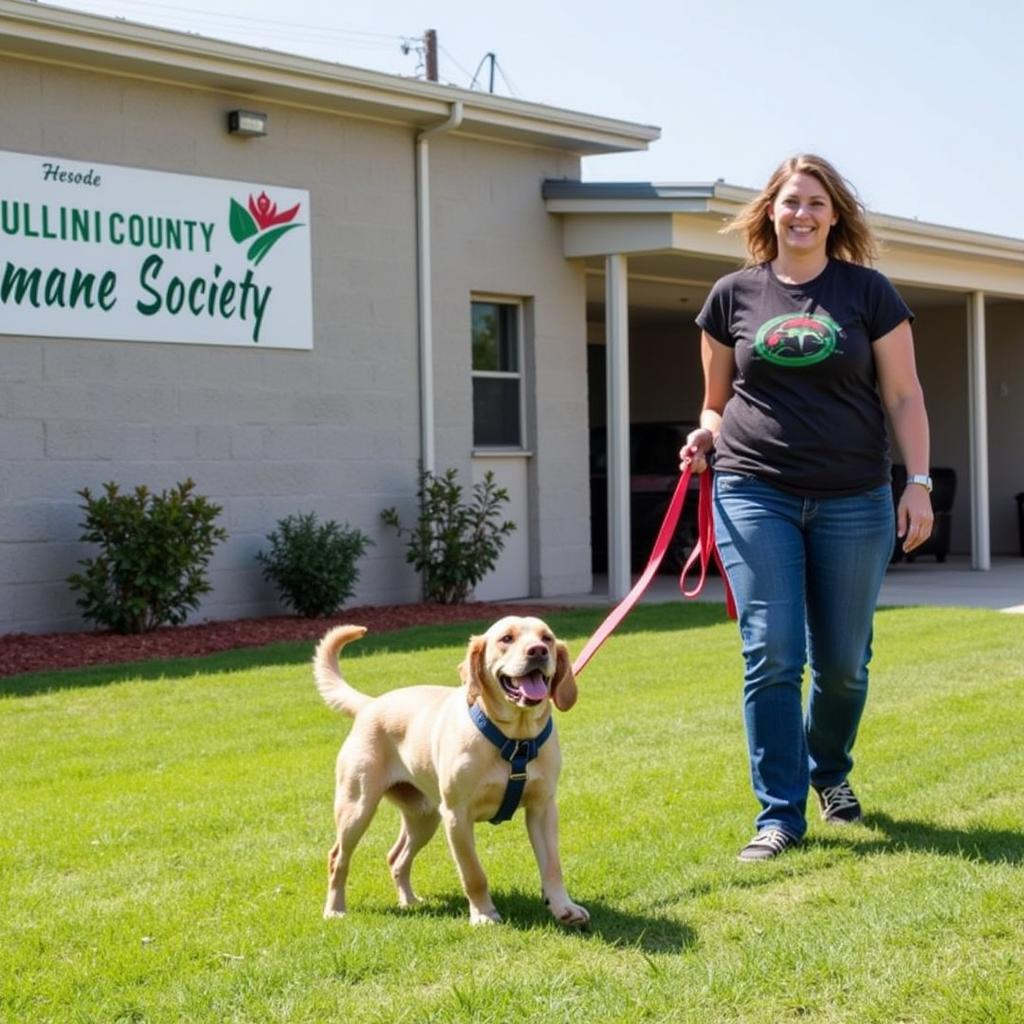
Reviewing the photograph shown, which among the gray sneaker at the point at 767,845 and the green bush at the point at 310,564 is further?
the green bush at the point at 310,564

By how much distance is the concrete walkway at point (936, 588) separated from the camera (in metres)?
15.5

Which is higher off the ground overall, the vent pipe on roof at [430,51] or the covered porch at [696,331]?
the vent pipe on roof at [430,51]

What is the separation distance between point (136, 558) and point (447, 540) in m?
3.36

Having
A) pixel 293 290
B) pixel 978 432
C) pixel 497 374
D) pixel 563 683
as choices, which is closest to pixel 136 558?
pixel 293 290

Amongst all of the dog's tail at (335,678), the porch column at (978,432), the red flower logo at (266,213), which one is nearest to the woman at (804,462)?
the dog's tail at (335,678)

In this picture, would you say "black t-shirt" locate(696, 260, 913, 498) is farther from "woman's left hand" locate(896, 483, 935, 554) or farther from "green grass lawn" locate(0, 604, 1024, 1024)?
"green grass lawn" locate(0, 604, 1024, 1024)

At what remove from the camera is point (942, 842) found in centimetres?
529

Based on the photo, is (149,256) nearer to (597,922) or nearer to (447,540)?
(447,540)

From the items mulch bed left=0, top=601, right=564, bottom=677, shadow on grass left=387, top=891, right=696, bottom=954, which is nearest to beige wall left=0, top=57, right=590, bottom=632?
mulch bed left=0, top=601, right=564, bottom=677

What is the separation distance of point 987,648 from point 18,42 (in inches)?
327

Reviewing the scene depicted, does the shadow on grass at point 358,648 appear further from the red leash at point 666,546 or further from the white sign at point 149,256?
the red leash at point 666,546

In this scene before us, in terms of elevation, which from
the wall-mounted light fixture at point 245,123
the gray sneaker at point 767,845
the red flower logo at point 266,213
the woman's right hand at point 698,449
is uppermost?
the wall-mounted light fixture at point 245,123

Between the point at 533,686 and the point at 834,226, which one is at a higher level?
the point at 834,226

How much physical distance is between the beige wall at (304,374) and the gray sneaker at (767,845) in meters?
8.31
